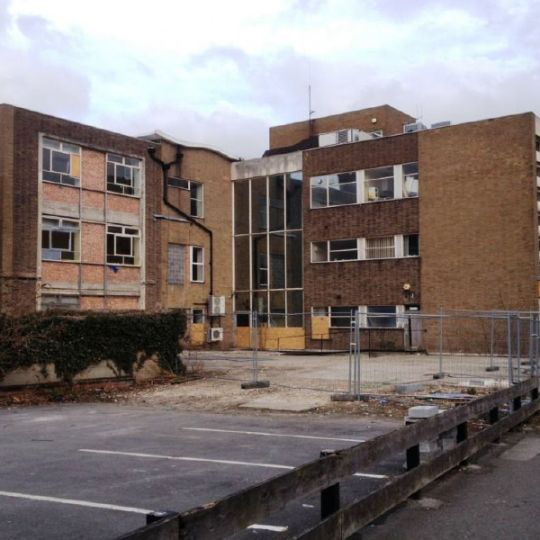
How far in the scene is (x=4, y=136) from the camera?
2794cm

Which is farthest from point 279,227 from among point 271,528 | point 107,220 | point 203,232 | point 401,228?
point 271,528

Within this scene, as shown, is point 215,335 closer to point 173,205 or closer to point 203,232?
point 203,232

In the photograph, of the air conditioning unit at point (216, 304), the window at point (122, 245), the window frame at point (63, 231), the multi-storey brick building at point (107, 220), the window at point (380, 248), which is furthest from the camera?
the air conditioning unit at point (216, 304)

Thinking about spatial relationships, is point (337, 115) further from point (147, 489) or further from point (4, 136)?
point (147, 489)

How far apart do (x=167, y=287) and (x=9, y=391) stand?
18.2 meters

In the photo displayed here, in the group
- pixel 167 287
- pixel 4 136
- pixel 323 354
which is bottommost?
pixel 323 354

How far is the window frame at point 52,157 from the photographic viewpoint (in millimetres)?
29297

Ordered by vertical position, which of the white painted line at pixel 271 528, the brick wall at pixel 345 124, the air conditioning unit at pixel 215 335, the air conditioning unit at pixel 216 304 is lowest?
the white painted line at pixel 271 528

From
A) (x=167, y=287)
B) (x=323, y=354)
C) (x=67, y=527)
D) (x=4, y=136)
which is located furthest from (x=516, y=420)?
(x=167, y=287)

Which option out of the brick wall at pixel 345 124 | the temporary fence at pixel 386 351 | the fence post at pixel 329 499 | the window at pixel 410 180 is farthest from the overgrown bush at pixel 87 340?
the brick wall at pixel 345 124

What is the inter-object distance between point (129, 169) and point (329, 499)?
2949cm

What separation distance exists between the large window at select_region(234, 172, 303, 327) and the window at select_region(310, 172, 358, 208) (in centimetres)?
122

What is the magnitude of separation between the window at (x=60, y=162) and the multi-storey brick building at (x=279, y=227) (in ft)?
0.20

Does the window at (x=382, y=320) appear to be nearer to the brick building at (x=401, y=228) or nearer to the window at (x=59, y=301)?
the brick building at (x=401, y=228)
